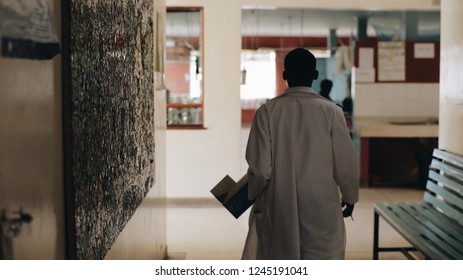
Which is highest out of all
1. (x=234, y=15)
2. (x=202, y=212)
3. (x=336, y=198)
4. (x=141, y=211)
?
(x=234, y=15)

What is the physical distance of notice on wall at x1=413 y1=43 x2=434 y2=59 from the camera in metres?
8.83

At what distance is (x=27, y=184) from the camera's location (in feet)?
4.86

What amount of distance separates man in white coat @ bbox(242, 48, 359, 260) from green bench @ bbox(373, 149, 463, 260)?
83cm

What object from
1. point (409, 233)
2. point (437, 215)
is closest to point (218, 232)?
point (437, 215)

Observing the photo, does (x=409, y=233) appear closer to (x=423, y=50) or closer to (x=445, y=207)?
(x=445, y=207)

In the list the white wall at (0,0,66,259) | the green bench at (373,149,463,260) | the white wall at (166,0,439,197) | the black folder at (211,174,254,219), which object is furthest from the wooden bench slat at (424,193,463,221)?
the white wall at (166,0,439,197)

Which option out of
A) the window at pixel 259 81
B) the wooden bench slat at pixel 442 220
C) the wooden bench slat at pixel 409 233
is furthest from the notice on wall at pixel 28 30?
the window at pixel 259 81

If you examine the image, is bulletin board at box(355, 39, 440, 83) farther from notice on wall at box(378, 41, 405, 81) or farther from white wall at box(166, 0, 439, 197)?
white wall at box(166, 0, 439, 197)

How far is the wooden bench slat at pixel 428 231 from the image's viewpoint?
3289mm

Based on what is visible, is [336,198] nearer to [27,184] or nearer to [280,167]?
[280,167]

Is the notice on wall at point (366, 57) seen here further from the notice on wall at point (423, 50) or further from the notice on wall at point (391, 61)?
the notice on wall at point (423, 50)

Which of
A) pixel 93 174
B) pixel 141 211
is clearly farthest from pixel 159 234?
pixel 93 174

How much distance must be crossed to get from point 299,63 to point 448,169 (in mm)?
1922
